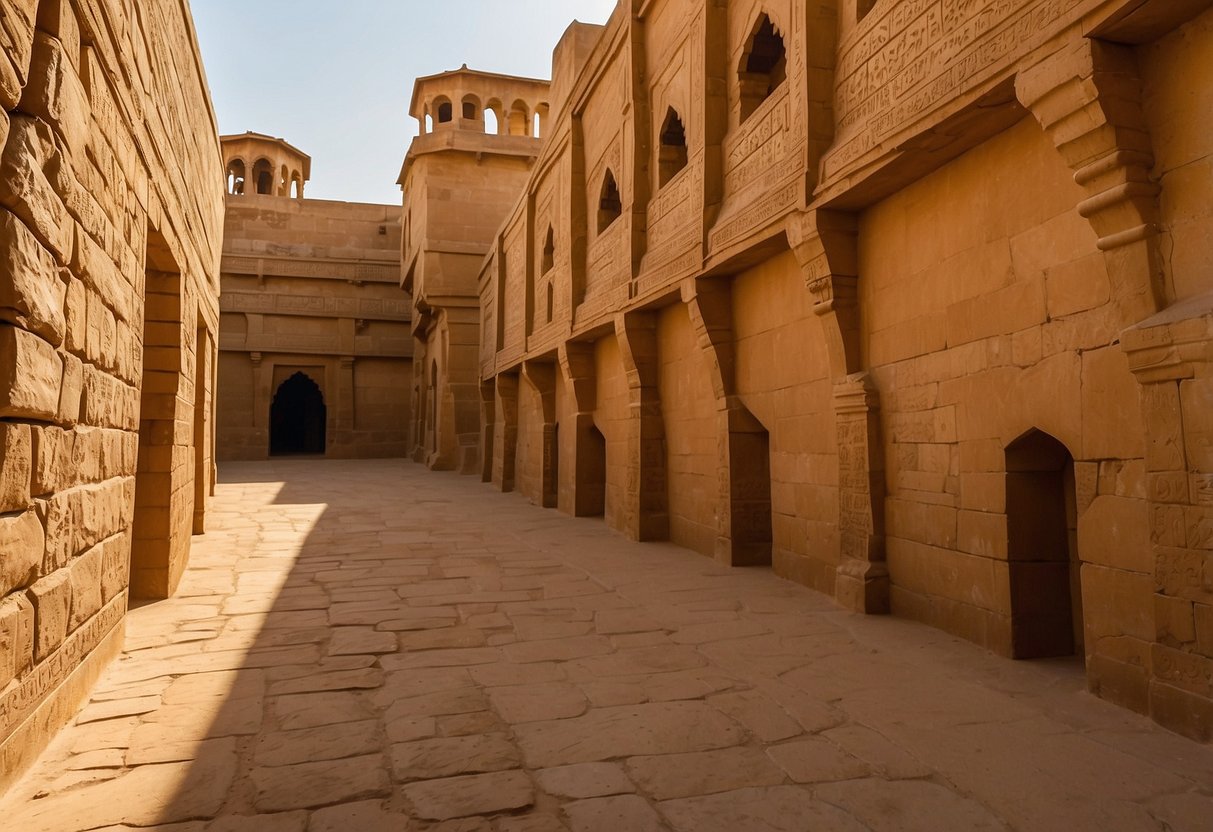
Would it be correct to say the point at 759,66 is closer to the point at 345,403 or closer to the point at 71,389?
the point at 71,389

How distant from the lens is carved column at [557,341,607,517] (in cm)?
1105

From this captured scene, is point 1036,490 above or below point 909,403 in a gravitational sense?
below

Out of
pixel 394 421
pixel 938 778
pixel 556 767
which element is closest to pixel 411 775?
pixel 556 767

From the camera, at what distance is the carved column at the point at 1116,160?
317 centimetres

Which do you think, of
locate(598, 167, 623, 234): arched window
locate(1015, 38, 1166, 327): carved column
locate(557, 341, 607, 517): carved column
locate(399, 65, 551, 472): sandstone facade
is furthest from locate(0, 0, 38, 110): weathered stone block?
locate(399, 65, 551, 472): sandstone facade

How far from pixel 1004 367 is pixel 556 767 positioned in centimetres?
308

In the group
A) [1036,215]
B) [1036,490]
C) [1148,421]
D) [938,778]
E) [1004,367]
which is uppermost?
[1036,215]

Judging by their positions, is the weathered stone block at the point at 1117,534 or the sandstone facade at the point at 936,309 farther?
the weathered stone block at the point at 1117,534

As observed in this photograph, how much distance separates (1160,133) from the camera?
3209 millimetres

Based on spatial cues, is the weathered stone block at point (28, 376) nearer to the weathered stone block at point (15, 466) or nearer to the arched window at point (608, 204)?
the weathered stone block at point (15, 466)

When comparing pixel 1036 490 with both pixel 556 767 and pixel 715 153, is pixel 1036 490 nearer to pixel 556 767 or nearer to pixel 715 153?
pixel 556 767

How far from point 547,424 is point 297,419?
2004 cm

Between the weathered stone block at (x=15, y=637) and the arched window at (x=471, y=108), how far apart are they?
23.0 metres

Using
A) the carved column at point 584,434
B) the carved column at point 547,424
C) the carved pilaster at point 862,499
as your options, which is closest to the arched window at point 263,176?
the carved column at point 547,424
